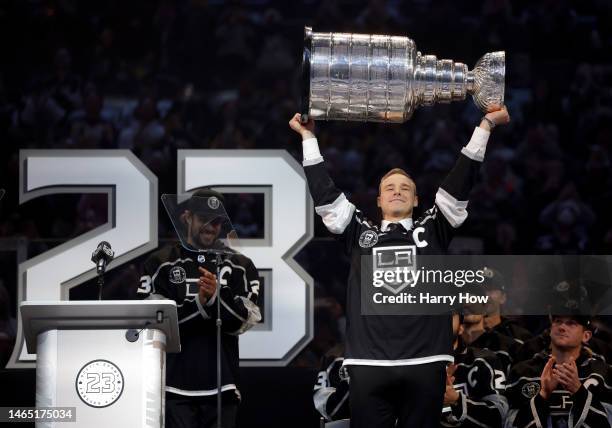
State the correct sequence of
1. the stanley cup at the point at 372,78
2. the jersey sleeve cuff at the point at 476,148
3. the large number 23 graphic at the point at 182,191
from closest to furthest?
1. the jersey sleeve cuff at the point at 476,148
2. the stanley cup at the point at 372,78
3. the large number 23 graphic at the point at 182,191

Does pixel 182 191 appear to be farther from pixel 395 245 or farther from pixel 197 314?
pixel 395 245

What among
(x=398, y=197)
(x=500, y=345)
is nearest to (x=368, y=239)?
(x=398, y=197)

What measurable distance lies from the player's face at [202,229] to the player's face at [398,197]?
762mm

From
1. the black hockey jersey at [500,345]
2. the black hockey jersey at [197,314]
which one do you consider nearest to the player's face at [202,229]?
the black hockey jersey at [197,314]

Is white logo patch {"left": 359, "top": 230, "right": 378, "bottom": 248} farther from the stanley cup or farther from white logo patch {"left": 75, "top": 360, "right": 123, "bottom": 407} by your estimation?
white logo patch {"left": 75, "top": 360, "right": 123, "bottom": 407}

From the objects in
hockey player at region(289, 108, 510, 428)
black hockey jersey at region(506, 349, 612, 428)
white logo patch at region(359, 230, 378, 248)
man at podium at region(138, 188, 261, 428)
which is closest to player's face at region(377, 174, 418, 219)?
hockey player at region(289, 108, 510, 428)

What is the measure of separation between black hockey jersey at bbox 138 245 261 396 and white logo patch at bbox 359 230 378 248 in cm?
76

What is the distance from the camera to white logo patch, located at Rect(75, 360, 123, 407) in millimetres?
4691

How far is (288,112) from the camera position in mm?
6801

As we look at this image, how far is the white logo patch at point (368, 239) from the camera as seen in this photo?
5328mm

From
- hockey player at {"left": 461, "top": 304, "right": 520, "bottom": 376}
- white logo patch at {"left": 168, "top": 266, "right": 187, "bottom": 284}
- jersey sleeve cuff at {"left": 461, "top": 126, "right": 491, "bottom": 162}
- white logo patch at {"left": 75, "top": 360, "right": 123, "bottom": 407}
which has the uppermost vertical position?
jersey sleeve cuff at {"left": 461, "top": 126, "right": 491, "bottom": 162}

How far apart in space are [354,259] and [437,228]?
369 mm

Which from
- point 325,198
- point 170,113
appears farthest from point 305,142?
point 170,113

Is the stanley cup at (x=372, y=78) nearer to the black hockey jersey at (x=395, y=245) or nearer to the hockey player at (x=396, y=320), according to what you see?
the hockey player at (x=396, y=320)
